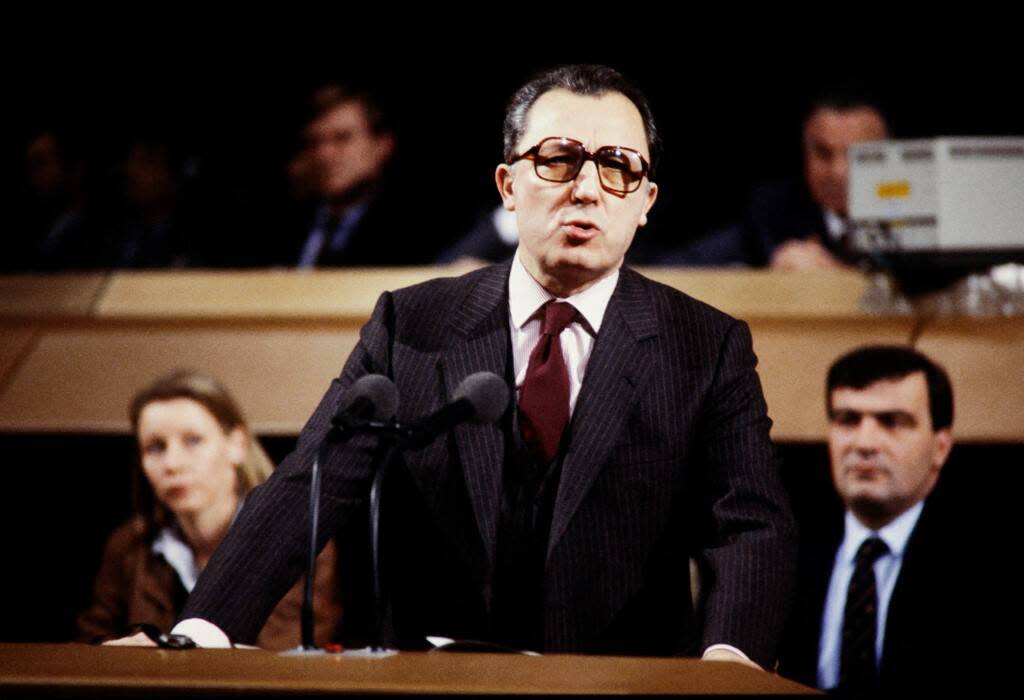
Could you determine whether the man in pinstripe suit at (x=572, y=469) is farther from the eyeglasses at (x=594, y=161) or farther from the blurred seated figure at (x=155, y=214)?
the blurred seated figure at (x=155, y=214)

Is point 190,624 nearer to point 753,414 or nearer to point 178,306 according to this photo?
point 753,414

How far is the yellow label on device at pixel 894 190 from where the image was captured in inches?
145

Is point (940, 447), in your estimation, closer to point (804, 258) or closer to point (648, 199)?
point (804, 258)

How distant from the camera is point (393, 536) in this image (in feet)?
6.74

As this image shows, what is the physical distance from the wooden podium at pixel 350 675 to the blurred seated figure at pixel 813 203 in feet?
9.83

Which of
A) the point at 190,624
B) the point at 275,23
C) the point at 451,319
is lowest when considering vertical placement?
the point at 190,624

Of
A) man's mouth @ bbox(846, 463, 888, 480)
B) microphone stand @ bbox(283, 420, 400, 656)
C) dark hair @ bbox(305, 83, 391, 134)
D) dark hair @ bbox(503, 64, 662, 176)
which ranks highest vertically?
dark hair @ bbox(305, 83, 391, 134)

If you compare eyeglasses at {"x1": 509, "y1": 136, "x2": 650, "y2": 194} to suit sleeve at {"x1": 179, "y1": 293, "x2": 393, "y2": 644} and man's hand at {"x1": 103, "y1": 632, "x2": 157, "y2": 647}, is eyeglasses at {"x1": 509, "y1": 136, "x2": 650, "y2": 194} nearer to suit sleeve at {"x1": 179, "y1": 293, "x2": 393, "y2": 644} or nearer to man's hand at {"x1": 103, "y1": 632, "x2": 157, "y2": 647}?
suit sleeve at {"x1": 179, "y1": 293, "x2": 393, "y2": 644}

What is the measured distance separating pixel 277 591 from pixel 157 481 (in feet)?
4.98

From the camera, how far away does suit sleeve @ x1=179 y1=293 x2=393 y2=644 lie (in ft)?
5.98

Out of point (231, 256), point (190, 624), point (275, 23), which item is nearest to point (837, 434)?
point (190, 624)

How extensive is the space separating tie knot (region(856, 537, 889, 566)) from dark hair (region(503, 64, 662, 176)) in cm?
141

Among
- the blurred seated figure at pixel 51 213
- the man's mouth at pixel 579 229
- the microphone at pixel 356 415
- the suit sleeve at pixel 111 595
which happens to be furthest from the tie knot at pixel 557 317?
the blurred seated figure at pixel 51 213

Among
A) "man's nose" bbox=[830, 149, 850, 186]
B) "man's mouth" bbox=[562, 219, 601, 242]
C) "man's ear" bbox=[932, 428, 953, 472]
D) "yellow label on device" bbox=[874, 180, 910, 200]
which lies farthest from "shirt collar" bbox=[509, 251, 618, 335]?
"man's nose" bbox=[830, 149, 850, 186]
